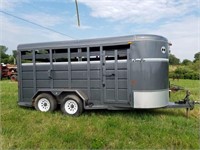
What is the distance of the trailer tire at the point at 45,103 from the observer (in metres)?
7.83

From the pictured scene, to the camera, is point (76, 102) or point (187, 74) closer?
point (76, 102)

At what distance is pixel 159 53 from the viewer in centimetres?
677

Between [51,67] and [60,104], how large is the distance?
1.22 metres

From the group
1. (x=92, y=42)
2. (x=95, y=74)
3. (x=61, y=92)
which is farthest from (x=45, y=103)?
(x=92, y=42)

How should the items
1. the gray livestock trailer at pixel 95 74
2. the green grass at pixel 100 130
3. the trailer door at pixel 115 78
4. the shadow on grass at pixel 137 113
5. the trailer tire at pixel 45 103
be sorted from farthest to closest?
the trailer tire at pixel 45 103
the shadow on grass at pixel 137 113
the trailer door at pixel 115 78
the gray livestock trailer at pixel 95 74
the green grass at pixel 100 130

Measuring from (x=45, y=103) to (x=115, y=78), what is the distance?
8.54 feet

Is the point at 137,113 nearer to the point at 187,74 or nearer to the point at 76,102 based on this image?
the point at 76,102

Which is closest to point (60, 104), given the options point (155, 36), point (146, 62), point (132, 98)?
point (132, 98)

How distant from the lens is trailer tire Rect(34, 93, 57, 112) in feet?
25.7

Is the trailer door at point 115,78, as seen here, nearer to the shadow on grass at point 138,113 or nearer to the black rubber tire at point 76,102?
the shadow on grass at point 138,113

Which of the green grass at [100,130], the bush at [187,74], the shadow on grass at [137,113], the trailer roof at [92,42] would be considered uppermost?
the trailer roof at [92,42]

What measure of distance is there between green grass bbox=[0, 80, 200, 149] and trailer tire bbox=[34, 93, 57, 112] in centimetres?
29

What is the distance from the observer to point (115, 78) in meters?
6.99

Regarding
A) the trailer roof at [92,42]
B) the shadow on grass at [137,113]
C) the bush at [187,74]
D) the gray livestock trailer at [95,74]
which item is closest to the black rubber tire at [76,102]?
the gray livestock trailer at [95,74]
